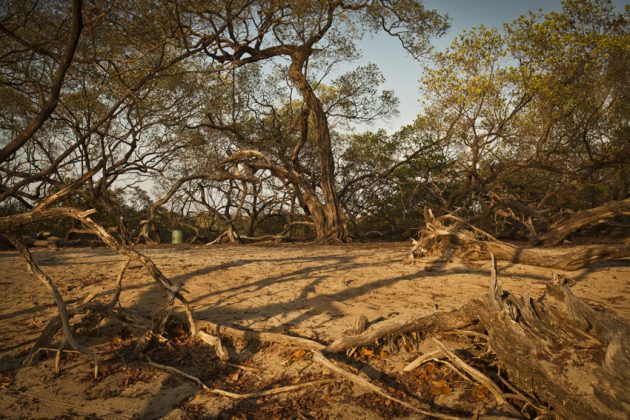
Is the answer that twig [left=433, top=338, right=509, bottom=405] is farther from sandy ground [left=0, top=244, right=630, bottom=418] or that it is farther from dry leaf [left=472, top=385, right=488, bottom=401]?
sandy ground [left=0, top=244, right=630, bottom=418]

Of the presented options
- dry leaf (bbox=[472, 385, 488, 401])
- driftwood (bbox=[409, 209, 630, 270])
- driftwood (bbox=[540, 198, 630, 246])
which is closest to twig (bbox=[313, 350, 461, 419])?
dry leaf (bbox=[472, 385, 488, 401])

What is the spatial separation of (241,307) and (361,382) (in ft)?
6.60

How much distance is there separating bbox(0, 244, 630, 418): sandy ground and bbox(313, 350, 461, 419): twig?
9 centimetres

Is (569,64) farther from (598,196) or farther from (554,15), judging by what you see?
(598,196)

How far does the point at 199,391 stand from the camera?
10.7ft

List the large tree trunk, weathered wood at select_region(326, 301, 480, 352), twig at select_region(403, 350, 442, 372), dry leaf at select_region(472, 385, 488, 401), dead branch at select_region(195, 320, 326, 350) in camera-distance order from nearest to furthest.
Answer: dry leaf at select_region(472, 385, 488, 401) < twig at select_region(403, 350, 442, 372) < weathered wood at select_region(326, 301, 480, 352) < dead branch at select_region(195, 320, 326, 350) < the large tree trunk

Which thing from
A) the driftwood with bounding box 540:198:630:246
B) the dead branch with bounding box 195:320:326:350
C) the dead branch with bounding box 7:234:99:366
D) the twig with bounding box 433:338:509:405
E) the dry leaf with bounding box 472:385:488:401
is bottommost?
the dry leaf with bounding box 472:385:488:401

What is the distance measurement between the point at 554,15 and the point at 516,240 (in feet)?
20.5

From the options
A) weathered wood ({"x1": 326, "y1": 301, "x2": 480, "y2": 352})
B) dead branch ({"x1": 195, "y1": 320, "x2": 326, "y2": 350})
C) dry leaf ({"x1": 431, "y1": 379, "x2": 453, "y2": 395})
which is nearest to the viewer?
dry leaf ({"x1": 431, "y1": 379, "x2": 453, "y2": 395})

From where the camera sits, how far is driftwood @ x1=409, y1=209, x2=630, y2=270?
5.76 m

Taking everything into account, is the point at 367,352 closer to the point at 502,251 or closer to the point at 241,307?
the point at 241,307

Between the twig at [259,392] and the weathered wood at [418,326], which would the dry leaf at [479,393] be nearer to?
the weathered wood at [418,326]

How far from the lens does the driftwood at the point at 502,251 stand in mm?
5762

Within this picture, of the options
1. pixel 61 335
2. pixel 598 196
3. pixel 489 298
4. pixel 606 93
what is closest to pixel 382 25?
pixel 606 93
